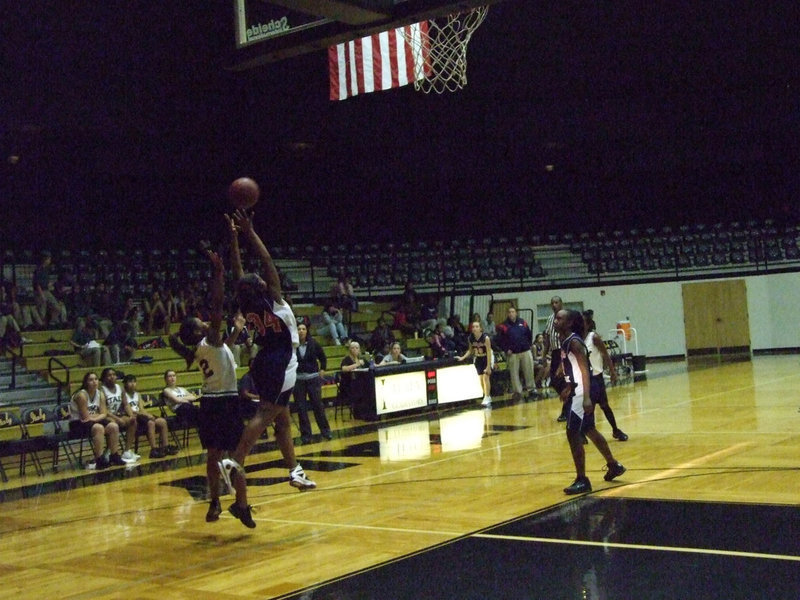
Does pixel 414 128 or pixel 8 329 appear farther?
pixel 414 128

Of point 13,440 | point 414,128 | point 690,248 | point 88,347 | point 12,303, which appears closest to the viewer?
point 13,440

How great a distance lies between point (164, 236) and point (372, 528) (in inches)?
690

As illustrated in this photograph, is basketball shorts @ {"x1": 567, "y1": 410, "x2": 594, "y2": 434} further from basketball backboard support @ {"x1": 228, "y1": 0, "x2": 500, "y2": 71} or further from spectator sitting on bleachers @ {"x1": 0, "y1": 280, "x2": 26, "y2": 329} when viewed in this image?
spectator sitting on bleachers @ {"x1": 0, "y1": 280, "x2": 26, "y2": 329}

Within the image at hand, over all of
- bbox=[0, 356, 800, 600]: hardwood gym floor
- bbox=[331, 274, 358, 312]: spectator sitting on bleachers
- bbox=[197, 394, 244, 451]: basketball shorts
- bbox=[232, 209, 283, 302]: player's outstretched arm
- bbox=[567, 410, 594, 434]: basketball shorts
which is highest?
bbox=[331, 274, 358, 312]: spectator sitting on bleachers

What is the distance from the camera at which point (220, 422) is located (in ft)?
22.2

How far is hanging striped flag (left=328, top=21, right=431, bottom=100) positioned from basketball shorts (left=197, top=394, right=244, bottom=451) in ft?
22.7

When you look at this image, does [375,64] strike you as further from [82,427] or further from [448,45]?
[82,427]

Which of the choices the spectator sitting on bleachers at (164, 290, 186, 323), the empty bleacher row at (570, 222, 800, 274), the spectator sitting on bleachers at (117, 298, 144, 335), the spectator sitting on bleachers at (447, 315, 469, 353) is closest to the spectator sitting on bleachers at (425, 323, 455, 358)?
the spectator sitting on bleachers at (447, 315, 469, 353)

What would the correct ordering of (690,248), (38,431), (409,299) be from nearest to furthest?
(38,431) < (409,299) < (690,248)

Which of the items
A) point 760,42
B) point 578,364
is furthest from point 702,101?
point 578,364

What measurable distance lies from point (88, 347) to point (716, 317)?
20372 millimetres

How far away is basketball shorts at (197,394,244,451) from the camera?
6.75 m

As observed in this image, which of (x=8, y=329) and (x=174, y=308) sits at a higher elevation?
(x=174, y=308)

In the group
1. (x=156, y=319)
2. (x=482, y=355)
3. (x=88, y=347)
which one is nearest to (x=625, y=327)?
(x=482, y=355)
